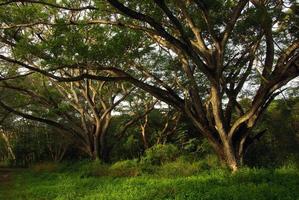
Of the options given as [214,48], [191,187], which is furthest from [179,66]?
[191,187]

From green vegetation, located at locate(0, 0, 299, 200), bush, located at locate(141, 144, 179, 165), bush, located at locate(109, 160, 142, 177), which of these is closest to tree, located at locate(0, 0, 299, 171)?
green vegetation, located at locate(0, 0, 299, 200)

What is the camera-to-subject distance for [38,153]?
36.6 meters

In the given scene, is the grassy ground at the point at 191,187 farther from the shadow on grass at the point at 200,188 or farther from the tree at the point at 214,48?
the tree at the point at 214,48

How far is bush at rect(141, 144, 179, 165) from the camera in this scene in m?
20.5

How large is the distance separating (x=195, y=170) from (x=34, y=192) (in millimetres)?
6100

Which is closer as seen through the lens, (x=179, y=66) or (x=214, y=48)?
(x=214, y=48)

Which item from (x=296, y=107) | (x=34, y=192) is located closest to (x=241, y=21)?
(x=34, y=192)

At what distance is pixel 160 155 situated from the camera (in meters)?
21.0

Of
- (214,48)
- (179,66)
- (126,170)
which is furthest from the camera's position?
(179,66)

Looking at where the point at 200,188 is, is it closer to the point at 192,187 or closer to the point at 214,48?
the point at 192,187

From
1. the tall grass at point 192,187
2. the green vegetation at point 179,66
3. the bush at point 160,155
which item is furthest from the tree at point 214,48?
the bush at point 160,155

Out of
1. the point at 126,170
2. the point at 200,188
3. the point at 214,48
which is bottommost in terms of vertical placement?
the point at 200,188

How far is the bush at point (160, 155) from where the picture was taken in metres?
20.5

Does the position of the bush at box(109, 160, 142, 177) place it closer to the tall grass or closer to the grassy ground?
the tall grass
